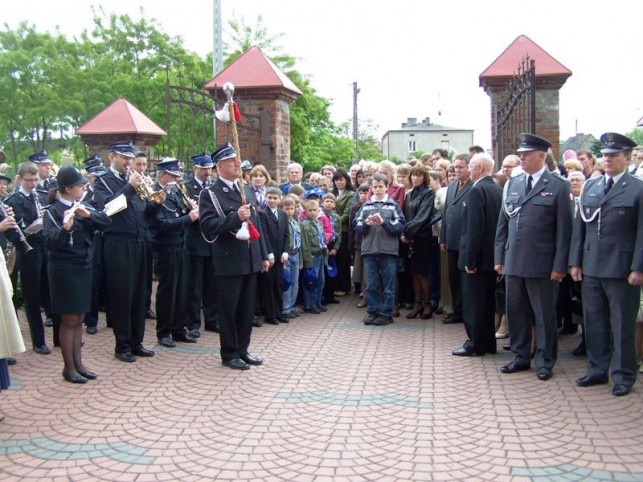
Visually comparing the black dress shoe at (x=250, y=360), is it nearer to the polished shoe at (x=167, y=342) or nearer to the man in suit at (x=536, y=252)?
the polished shoe at (x=167, y=342)

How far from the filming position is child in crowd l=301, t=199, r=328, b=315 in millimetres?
9742

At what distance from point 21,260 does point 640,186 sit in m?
6.51

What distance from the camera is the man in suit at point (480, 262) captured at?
23.4 ft

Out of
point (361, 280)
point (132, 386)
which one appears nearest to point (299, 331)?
point (361, 280)

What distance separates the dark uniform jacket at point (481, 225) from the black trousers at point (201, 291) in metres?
3.15

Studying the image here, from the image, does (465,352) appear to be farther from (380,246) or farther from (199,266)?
(199,266)

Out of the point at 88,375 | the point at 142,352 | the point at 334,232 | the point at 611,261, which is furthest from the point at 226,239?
the point at 334,232

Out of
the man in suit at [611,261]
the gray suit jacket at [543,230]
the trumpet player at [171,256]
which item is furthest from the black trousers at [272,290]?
the man in suit at [611,261]

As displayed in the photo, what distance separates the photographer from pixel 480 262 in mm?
7152

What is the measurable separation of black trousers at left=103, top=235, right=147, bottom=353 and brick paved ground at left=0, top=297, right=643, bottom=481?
1.27 ft

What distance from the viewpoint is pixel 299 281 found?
1016 centimetres

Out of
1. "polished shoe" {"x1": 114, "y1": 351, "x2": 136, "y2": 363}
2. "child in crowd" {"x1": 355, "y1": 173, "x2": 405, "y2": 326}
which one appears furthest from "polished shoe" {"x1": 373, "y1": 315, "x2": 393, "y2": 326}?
"polished shoe" {"x1": 114, "y1": 351, "x2": 136, "y2": 363}

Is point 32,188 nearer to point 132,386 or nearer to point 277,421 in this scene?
point 132,386

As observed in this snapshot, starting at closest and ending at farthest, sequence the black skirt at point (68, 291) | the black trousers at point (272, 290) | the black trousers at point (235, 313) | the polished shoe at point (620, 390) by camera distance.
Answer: the polished shoe at point (620, 390)
the black skirt at point (68, 291)
the black trousers at point (235, 313)
the black trousers at point (272, 290)
